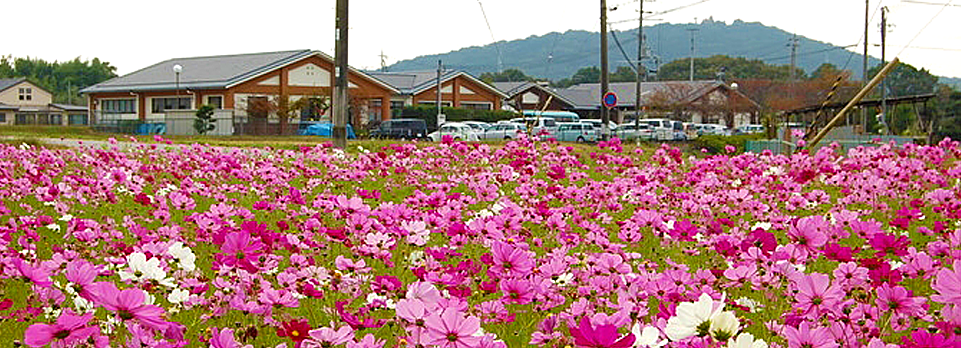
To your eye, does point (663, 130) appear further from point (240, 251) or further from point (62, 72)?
point (62, 72)

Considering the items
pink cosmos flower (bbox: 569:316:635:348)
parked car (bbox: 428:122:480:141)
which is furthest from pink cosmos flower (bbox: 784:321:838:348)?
parked car (bbox: 428:122:480:141)

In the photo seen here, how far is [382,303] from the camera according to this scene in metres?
2.36

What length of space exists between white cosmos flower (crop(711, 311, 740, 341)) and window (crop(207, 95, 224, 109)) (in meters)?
41.8

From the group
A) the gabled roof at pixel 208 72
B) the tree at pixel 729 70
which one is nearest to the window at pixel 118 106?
the gabled roof at pixel 208 72

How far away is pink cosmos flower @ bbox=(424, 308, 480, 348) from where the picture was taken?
59.9 inches

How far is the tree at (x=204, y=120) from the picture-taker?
38.0 m

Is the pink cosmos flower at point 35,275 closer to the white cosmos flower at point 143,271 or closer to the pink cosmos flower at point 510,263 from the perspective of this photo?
the white cosmos flower at point 143,271

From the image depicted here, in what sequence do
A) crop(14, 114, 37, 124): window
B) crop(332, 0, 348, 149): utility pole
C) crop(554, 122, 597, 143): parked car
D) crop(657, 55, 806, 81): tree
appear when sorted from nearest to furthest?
crop(332, 0, 348, 149): utility pole < crop(554, 122, 597, 143): parked car < crop(14, 114, 37, 124): window < crop(657, 55, 806, 81): tree

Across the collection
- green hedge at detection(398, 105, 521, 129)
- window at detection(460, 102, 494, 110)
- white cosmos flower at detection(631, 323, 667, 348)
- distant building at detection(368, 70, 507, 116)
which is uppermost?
distant building at detection(368, 70, 507, 116)

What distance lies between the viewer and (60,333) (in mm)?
1552

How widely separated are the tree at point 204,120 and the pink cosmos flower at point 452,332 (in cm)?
3779

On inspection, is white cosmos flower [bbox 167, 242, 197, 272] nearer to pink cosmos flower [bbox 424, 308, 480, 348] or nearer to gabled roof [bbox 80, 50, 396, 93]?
pink cosmos flower [bbox 424, 308, 480, 348]

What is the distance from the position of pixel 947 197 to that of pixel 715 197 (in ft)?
3.42

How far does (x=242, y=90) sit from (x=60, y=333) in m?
41.6
